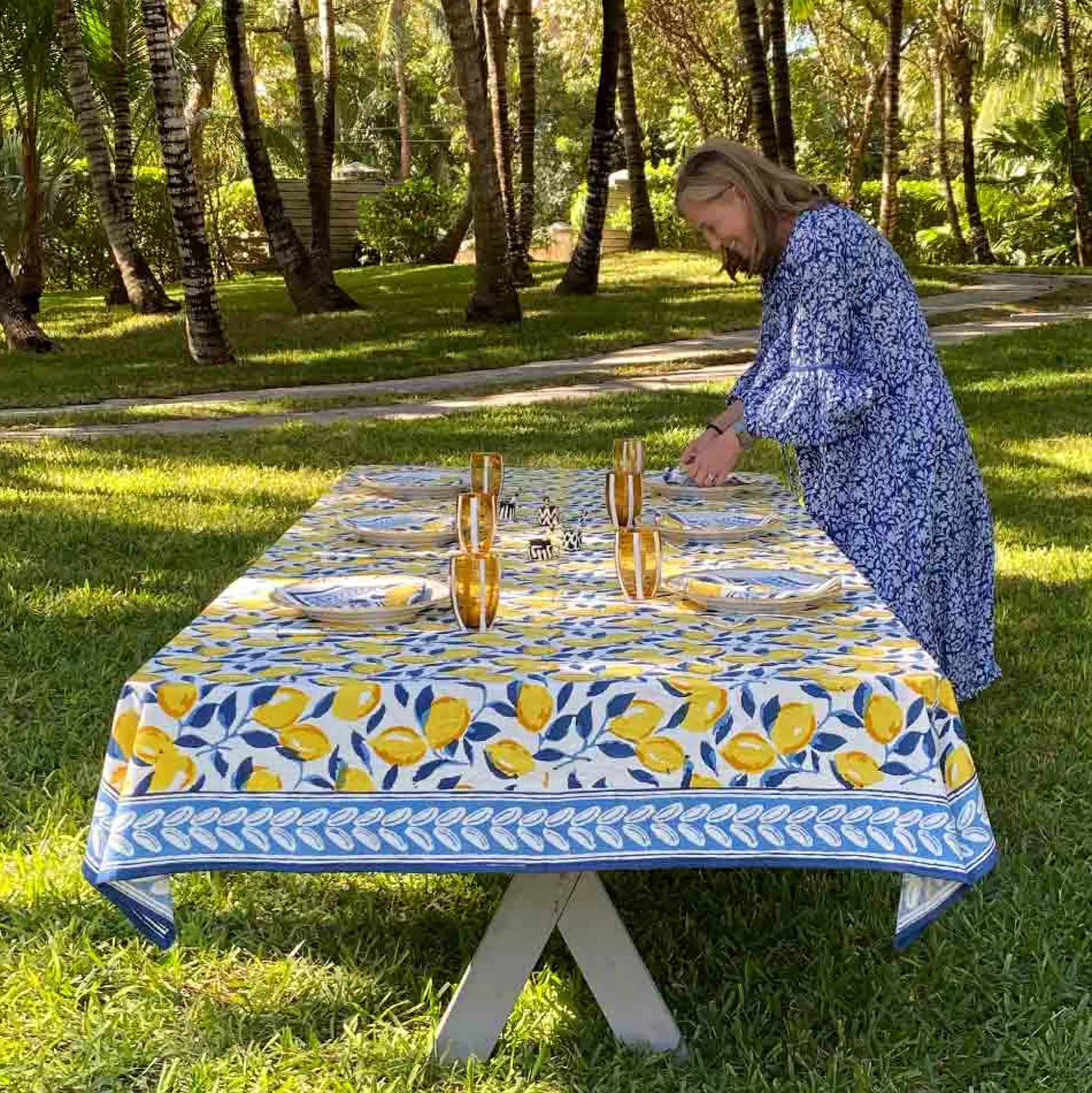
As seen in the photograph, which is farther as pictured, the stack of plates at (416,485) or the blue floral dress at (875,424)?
the stack of plates at (416,485)

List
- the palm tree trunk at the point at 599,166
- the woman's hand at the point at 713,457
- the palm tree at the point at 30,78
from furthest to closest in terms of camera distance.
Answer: the palm tree trunk at the point at 599,166 < the palm tree at the point at 30,78 < the woman's hand at the point at 713,457

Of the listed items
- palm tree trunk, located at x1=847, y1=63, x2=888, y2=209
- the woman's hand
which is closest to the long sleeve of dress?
the woman's hand

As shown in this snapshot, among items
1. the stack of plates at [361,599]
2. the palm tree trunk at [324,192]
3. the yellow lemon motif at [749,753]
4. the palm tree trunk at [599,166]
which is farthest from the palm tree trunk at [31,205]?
the yellow lemon motif at [749,753]

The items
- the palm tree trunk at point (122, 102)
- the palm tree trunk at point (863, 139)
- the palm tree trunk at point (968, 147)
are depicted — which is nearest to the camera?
the palm tree trunk at point (122, 102)

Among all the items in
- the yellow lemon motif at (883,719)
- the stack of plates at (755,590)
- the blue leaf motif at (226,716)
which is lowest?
the yellow lemon motif at (883,719)

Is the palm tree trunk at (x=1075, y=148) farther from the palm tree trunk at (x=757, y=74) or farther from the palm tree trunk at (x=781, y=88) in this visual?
the palm tree trunk at (x=757, y=74)

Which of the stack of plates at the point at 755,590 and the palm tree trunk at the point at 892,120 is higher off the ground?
the palm tree trunk at the point at 892,120

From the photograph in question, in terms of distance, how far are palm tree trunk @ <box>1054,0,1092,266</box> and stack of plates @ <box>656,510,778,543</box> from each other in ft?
79.5

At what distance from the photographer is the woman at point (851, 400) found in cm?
352

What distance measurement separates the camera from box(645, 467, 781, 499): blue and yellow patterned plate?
3785 millimetres

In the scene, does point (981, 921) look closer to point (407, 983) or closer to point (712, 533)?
point (712, 533)

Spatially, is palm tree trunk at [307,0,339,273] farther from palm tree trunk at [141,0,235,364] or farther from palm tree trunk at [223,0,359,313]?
→ palm tree trunk at [141,0,235,364]

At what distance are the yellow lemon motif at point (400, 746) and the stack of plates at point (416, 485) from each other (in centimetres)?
170

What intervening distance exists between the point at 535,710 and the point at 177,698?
55 cm
